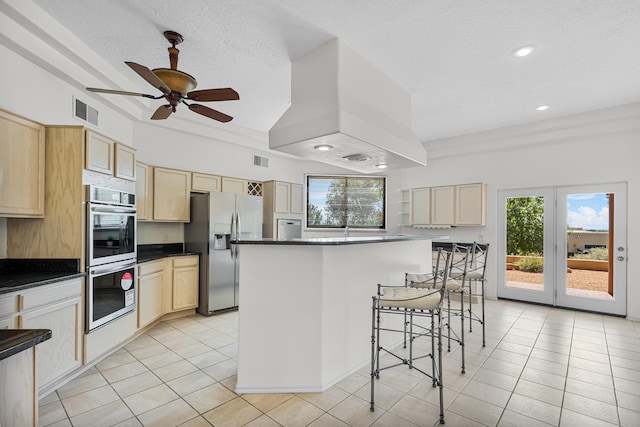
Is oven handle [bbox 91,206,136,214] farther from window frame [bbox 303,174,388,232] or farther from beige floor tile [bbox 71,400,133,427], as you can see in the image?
window frame [bbox 303,174,388,232]

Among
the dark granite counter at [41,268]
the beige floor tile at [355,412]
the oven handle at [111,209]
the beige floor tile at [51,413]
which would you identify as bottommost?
the beige floor tile at [51,413]

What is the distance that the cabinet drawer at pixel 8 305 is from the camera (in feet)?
6.66

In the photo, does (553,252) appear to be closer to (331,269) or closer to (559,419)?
(559,419)

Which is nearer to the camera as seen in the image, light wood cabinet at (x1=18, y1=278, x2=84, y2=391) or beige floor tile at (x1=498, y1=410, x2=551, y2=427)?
beige floor tile at (x1=498, y1=410, x2=551, y2=427)

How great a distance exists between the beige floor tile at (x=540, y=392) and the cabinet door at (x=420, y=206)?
3635 mm

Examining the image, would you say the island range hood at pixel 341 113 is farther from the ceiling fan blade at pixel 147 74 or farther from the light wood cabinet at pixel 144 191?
the light wood cabinet at pixel 144 191

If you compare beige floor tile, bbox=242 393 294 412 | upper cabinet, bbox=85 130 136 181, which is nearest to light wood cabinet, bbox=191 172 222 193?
upper cabinet, bbox=85 130 136 181

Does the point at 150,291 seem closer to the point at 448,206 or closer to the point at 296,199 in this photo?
the point at 296,199

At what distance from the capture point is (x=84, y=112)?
Answer: 3.31 metres

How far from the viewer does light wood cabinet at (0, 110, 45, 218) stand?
7.61ft

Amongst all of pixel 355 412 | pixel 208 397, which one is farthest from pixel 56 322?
pixel 355 412

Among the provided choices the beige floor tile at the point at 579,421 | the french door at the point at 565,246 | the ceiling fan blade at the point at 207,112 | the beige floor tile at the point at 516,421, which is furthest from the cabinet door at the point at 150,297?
the french door at the point at 565,246

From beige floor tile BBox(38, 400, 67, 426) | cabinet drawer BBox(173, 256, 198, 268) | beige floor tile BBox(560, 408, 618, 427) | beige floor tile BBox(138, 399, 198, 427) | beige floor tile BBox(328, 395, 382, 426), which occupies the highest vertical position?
cabinet drawer BBox(173, 256, 198, 268)

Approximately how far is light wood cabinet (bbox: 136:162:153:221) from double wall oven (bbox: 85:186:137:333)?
483mm
